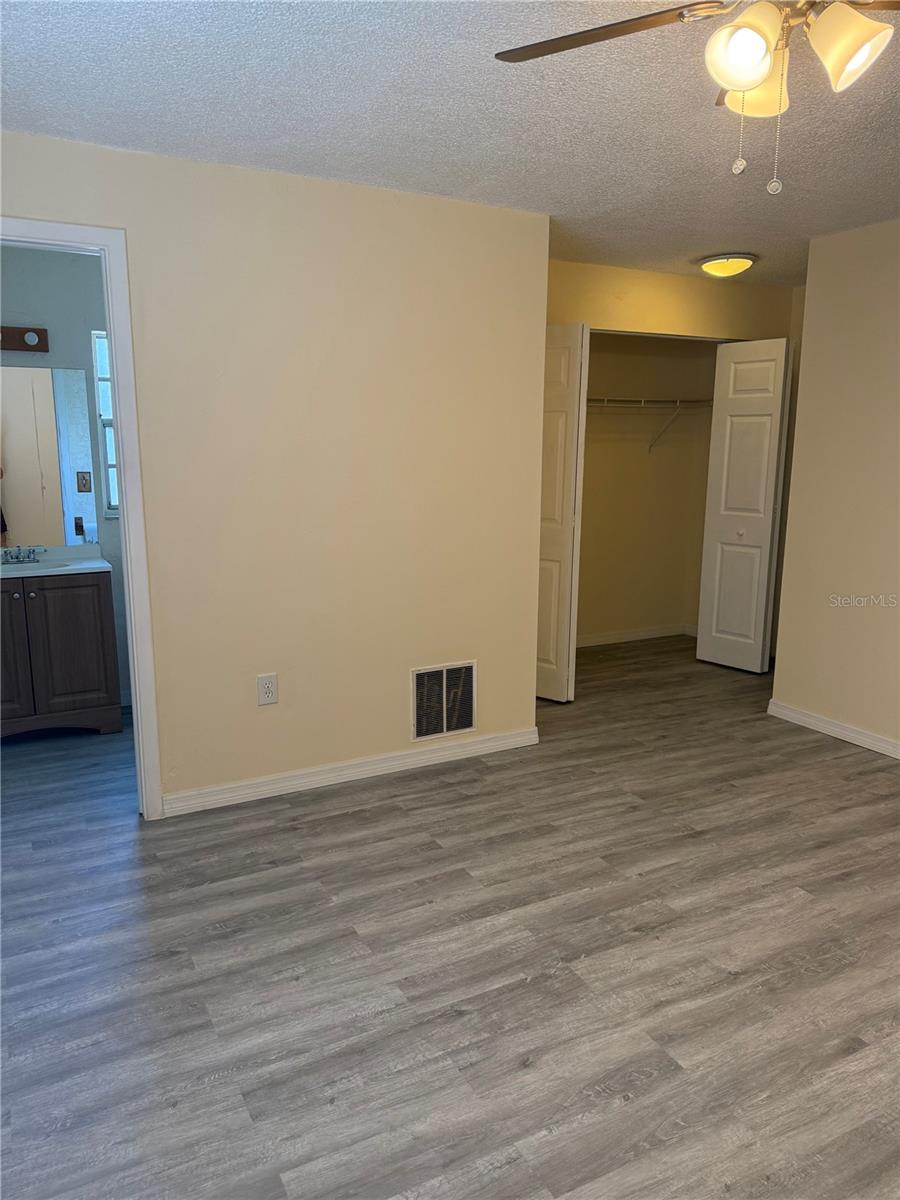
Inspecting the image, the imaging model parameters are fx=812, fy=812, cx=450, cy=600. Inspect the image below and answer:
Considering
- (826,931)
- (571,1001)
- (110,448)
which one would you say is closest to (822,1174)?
(571,1001)

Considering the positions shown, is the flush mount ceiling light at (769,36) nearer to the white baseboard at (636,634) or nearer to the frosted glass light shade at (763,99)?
the frosted glass light shade at (763,99)

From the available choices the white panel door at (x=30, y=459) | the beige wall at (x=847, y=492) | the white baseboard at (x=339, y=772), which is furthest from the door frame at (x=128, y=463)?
the beige wall at (x=847, y=492)

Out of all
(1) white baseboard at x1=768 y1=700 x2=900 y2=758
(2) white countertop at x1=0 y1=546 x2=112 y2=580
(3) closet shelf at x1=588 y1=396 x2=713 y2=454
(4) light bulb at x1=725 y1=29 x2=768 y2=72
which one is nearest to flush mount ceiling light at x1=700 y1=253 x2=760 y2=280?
(3) closet shelf at x1=588 y1=396 x2=713 y2=454

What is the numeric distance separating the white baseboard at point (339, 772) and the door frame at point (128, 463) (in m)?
0.15

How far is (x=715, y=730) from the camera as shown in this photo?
442cm

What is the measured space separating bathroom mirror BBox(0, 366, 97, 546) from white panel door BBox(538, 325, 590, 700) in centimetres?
258

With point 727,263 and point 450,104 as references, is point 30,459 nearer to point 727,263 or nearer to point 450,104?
point 450,104

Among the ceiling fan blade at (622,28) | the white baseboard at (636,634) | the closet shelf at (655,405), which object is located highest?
the ceiling fan blade at (622,28)

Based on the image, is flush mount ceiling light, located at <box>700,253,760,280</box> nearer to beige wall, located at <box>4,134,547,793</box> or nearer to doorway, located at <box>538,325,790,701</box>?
doorway, located at <box>538,325,790,701</box>

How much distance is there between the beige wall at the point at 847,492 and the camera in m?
3.97

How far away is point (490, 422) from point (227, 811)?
6.89ft

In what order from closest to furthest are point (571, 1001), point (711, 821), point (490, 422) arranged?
1. point (571, 1001)
2. point (711, 821)
3. point (490, 422)

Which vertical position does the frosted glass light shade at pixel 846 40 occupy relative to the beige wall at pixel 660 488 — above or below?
above

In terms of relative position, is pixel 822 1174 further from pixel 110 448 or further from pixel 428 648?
pixel 110 448
